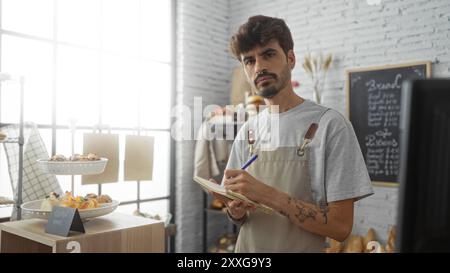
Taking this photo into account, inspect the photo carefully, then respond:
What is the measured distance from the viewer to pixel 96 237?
1.34 meters

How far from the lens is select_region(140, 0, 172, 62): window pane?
3.51m

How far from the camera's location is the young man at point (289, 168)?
1227 mm

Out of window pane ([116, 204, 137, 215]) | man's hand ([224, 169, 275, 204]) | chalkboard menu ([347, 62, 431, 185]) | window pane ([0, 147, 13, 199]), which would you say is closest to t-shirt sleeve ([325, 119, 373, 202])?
man's hand ([224, 169, 275, 204])

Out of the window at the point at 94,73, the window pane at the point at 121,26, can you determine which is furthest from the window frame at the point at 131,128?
the window pane at the point at 121,26

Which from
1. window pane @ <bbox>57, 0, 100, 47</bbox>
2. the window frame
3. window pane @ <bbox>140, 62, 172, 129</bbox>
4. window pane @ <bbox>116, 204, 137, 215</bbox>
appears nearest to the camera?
the window frame

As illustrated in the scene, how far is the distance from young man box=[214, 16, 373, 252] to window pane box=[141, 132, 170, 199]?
215 centimetres

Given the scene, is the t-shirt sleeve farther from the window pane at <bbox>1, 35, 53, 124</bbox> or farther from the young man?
the window pane at <bbox>1, 35, 53, 124</bbox>

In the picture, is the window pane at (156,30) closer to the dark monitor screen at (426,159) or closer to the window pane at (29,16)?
the window pane at (29,16)

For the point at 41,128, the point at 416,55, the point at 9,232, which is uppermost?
the point at 416,55

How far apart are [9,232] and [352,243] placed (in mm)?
2500

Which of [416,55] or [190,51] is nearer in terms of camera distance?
[416,55]

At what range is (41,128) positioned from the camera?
8.96ft
